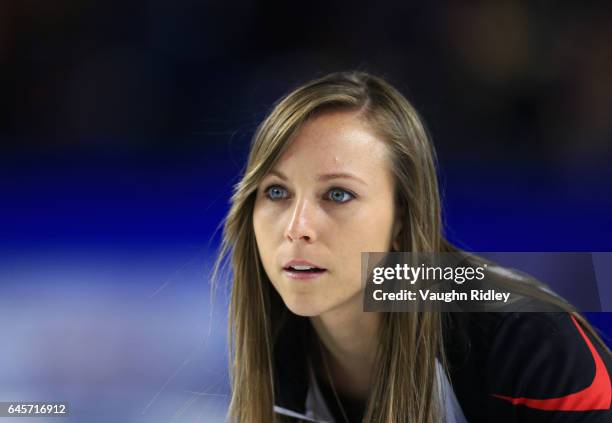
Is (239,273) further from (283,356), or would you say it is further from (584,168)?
(584,168)

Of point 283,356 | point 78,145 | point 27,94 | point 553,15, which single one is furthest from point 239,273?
point 553,15

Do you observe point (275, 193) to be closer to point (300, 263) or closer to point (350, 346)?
point (300, 263)

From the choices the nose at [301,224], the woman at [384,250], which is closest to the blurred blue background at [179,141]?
the woman at [384,250]

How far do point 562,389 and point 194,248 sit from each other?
0.71m

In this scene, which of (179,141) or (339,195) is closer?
(339,195)

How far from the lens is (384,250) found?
1019 millimetres

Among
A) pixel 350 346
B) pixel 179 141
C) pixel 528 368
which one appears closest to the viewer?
pixel 528 368

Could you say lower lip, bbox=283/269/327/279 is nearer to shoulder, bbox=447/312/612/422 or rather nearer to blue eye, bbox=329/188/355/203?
blue eye, bbox=329/188/355/203

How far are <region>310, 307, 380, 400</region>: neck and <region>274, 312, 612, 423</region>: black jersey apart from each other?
14 centimetres

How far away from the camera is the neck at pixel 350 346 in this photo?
43.4 inches

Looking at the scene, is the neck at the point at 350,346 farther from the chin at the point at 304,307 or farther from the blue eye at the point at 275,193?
the blue eye at the point at 275,193

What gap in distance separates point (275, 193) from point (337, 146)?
125mm

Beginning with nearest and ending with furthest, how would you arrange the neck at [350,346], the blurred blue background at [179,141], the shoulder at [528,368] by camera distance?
1. the shoulder at [528,368]
2. the neck at [350,346]
3. the blurred blue background at [179,141]

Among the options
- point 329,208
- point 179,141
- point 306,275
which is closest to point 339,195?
point 329,208
